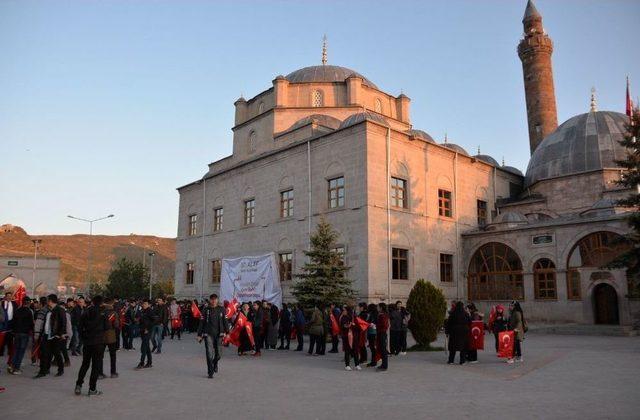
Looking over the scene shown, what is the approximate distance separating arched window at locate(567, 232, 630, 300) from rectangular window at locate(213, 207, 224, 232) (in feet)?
68.7

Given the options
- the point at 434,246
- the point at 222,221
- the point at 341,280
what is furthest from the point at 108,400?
the point at 222,221

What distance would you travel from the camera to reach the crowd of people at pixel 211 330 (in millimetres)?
9352

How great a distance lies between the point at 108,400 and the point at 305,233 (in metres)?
18.6

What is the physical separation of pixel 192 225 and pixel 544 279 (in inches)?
932

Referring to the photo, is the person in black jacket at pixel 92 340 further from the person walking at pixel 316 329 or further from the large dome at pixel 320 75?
the large dome at pixel 320 75

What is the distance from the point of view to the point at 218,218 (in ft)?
112

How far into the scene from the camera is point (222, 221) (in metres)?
33.5

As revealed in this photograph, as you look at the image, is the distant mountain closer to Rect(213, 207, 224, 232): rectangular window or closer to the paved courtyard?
Rect(213, 207, 224, 232): rectangular window

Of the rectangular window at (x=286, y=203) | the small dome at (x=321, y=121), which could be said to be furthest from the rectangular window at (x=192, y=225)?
the small dome at (x=321, y=121)

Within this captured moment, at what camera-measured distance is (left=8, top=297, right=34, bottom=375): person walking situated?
11.1m

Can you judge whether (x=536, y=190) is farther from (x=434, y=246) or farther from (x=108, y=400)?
(x=108, y=400)

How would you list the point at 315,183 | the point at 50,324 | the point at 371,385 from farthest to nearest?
1. the point at 315,183
2. the point at 50,324
3. the point at 371,385

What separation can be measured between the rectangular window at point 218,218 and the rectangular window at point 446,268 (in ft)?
48.6

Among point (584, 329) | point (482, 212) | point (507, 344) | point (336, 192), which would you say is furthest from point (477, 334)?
point (482, 212)
